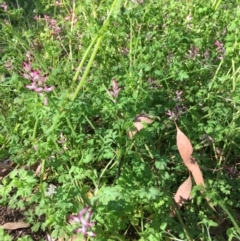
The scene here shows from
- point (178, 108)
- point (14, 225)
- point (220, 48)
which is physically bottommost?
point (14, 225)

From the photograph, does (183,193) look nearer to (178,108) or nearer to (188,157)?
(188,157)

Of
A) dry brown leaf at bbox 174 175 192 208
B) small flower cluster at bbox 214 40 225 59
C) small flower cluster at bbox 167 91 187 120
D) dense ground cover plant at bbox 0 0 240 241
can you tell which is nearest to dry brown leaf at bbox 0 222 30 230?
dense ground cover plant at bbox 0 0 240 241

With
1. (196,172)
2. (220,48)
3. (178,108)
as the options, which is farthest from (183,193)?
(220,48)

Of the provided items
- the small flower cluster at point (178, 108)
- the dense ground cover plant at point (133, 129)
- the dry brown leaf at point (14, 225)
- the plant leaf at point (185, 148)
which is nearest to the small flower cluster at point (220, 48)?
the dense ground cover plant at point (133, 129)

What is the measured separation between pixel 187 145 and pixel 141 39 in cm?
58

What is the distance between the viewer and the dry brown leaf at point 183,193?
75.6 inches

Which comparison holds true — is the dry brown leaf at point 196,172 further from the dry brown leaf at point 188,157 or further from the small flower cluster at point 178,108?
the small flower cluster at point 178,108

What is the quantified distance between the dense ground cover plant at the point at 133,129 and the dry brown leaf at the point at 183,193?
32 millimetres

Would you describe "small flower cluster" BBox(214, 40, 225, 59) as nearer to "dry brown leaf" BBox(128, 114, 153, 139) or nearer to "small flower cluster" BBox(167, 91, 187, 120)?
"small flower cluster" BBox(167, 91, 187, 120)

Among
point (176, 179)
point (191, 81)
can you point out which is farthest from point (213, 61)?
point (176, 179)

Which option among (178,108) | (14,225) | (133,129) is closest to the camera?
(133,129)

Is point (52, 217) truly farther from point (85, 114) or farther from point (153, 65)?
point (153, 65)

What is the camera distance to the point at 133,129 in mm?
1741

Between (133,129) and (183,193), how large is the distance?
0.37m
